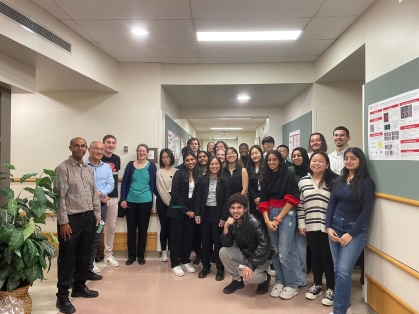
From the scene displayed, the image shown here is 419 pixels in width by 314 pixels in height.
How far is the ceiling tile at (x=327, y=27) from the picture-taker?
2.76m

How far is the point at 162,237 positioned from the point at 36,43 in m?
2.48

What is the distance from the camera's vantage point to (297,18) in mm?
2730

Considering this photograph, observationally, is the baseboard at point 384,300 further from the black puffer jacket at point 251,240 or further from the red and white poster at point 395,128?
the red and white poster at point 395,128

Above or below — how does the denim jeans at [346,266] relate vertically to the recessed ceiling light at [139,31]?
below

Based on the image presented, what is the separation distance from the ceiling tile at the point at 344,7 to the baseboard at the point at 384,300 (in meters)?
2.32

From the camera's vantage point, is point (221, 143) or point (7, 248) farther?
point (221, 143)

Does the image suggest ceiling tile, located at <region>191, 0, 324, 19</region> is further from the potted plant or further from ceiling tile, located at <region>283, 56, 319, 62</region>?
the potted plant

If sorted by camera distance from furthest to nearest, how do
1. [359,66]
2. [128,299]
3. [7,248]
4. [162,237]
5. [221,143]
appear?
[221,143]
[162,237]
[359,66]
[128,299]
[7,248]

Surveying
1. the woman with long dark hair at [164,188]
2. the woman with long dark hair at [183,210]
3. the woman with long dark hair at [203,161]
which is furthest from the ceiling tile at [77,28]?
the woman with long dark hair at [203,161]

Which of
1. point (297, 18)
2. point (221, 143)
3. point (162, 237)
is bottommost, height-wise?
point (162, 237)

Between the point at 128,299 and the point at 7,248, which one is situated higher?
the point at 7,248

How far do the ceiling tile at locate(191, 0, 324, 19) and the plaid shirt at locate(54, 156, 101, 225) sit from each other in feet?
5.67

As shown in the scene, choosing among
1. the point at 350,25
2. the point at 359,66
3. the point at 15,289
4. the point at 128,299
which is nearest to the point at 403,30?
the point at 350,25

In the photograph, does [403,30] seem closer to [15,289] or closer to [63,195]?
[63,195]
